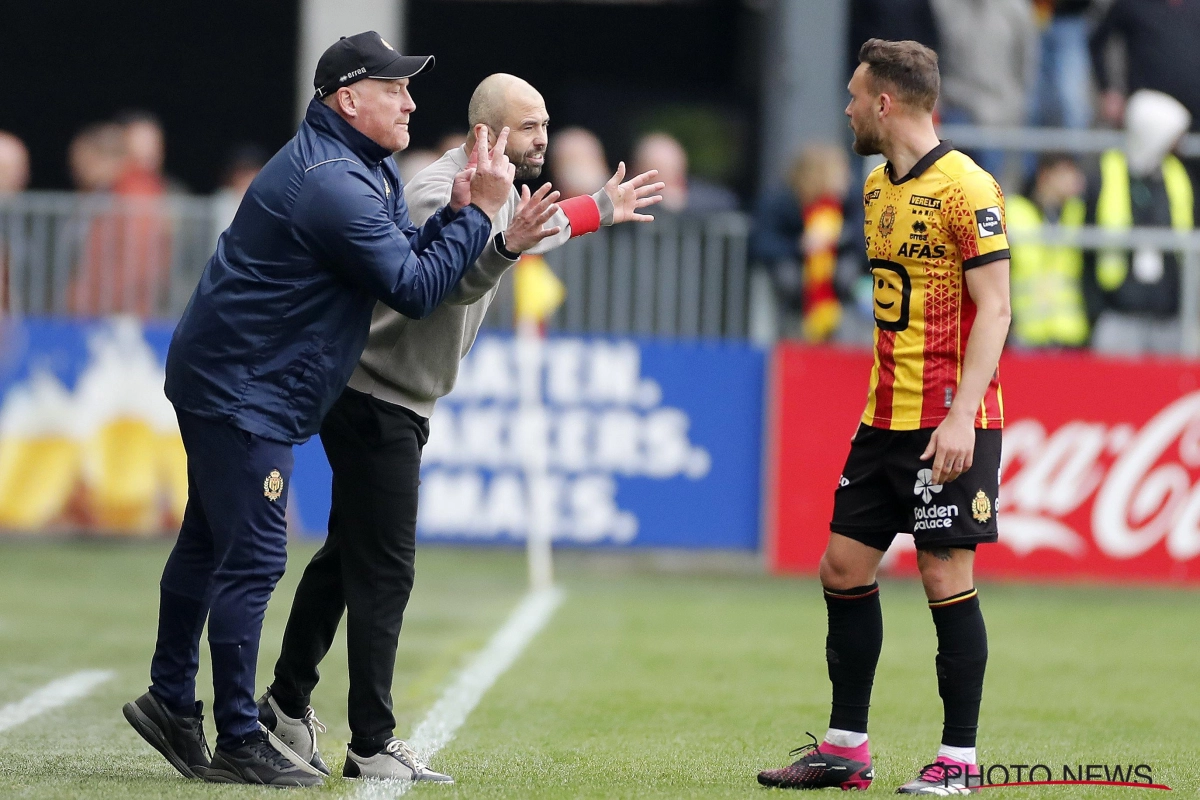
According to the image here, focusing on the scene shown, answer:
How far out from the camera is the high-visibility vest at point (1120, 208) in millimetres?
A: 12031

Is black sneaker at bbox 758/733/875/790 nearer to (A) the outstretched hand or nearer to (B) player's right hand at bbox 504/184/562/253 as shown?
(B) player's right hand at bbox 504/184/562/253

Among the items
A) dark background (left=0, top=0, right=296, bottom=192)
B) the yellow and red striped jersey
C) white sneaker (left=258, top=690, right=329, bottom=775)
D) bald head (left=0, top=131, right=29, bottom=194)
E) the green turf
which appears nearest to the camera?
the yellow and red striped jersey

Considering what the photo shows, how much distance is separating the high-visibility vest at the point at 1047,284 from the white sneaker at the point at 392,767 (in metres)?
7.49

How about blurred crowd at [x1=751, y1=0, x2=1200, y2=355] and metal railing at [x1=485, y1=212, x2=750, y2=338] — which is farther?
metal railing at [x1=485, y1=212, x2=750, y2=338]

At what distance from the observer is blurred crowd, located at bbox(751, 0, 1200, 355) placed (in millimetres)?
11992

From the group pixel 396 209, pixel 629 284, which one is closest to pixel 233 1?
pixel 629 284

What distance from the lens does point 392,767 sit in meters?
5.37

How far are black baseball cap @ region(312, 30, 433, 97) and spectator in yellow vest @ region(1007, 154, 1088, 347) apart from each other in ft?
24.5

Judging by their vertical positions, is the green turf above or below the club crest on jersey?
below

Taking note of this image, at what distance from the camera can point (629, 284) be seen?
12430 millimetres

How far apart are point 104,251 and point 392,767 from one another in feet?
26.1

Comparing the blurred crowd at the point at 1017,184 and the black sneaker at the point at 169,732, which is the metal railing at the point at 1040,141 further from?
the black sneaker at the point at 169,732

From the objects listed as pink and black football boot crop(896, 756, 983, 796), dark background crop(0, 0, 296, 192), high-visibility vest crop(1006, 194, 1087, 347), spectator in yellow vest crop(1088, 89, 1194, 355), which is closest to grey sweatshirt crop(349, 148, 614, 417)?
pink and black football boot crop(896, 756, 983, 796)

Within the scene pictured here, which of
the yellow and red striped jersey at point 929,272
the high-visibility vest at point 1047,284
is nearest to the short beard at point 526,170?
the yellow and red striped jersey at point 929,272
